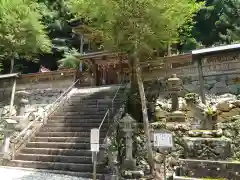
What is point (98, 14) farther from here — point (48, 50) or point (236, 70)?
point (48, 50)

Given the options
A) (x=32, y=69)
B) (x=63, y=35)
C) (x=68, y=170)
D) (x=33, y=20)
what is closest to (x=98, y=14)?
(x=68, y=170)

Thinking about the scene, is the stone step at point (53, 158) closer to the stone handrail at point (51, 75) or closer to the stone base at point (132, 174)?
the stone base at point (132, 174)

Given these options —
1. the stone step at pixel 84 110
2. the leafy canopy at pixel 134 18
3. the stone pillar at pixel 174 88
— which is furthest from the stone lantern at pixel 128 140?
the stone step at pixel 84 110

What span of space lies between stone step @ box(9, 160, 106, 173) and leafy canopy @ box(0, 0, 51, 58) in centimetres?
1265

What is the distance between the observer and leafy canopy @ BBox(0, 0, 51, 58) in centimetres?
1897

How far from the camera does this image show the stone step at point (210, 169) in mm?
6027

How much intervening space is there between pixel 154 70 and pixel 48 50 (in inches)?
488

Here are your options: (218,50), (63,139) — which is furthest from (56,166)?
(218,50)

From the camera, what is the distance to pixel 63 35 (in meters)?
26.6

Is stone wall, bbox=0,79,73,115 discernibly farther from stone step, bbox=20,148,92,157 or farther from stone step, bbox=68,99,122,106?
stone step, bbox=20,148,92,157

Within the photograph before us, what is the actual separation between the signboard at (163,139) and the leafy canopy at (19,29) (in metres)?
16.3

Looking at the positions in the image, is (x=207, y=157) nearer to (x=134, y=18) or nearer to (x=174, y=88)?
(x=174, y=88)

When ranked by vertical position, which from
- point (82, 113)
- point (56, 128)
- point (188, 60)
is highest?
point (188, 60)

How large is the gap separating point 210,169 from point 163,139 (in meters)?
Result: 1.39
